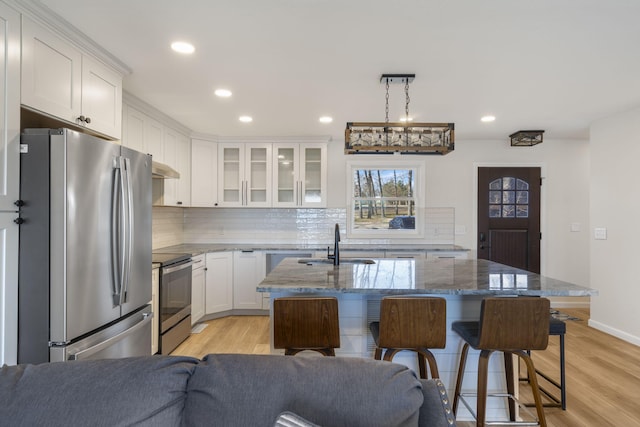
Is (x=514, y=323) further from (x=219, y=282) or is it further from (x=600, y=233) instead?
(x=219, y=282)

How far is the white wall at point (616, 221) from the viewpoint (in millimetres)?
3531

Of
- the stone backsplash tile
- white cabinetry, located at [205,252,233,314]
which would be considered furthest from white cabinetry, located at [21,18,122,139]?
the stone backsplash tile

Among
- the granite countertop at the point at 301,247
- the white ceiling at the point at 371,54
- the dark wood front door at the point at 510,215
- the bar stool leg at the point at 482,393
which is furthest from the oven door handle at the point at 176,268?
the dark wood front door at the point at 510,215

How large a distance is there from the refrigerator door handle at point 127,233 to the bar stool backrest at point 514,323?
6.98ft

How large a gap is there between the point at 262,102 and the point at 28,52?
6.01ft

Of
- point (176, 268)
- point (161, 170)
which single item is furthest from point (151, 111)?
point (176, 268)

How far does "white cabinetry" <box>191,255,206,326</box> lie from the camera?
147 inches

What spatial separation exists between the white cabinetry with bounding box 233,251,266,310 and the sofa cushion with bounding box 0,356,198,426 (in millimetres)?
3381

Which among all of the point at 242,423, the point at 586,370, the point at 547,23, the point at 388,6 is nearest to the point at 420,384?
the point at 242,423

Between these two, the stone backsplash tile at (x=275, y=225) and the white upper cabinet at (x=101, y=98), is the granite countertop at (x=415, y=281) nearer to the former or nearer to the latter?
the white upper cabinet at (x=101, y=98)

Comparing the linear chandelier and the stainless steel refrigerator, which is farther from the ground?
the linear chandelier

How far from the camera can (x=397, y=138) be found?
2637 mm

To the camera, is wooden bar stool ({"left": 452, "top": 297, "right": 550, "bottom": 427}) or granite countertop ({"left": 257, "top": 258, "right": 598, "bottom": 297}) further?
granite countertop ({"left": 257, "top": 258, "right": 598, "bottom": 297})

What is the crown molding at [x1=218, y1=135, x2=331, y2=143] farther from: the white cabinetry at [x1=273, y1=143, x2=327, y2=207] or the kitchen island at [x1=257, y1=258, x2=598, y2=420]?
the kitchen island at [x1=257, y1=258, x2=598, y2=420]
